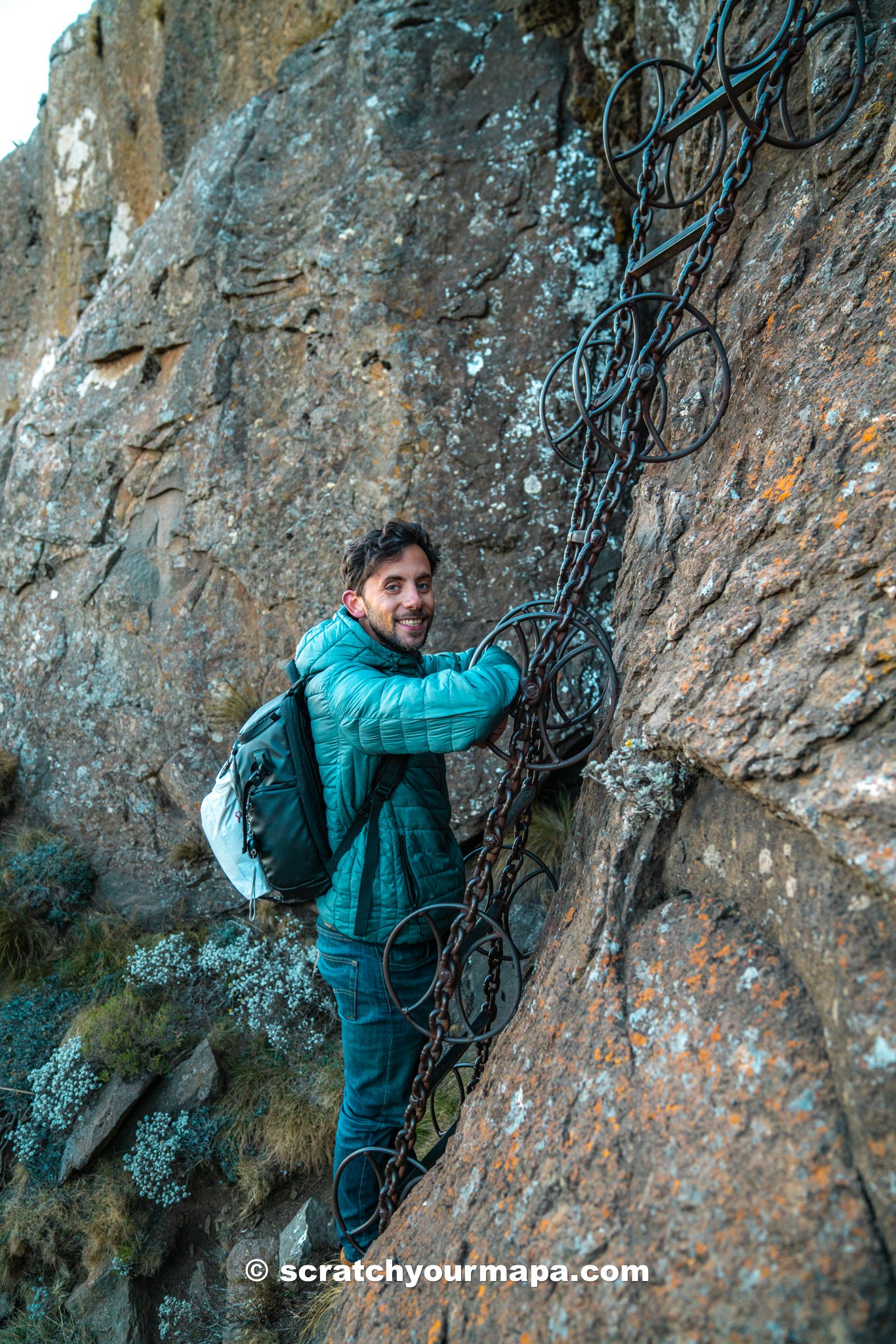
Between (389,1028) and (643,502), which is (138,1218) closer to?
(389,1028)

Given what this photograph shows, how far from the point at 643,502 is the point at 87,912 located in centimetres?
447

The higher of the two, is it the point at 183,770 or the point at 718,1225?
the point at 718,1225

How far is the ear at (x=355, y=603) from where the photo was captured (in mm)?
3111

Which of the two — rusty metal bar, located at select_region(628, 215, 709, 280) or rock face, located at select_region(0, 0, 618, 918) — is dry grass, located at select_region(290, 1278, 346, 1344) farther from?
rusty metal bar, located at select_region(628, 215, 709, 280)

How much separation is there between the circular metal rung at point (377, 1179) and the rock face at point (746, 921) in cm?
20

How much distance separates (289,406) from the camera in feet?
17.2

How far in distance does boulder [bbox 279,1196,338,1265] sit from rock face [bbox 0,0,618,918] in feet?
6.51

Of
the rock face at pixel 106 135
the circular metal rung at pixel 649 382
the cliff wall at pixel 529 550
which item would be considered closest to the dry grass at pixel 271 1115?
the cliff wall at pixel 529 550

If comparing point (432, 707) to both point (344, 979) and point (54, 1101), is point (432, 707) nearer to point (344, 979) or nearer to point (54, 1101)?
point (344, 979)

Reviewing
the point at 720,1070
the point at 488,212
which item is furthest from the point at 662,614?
the point at 488,212

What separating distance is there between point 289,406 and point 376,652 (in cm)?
283

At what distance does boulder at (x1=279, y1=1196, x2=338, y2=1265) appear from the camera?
371cm

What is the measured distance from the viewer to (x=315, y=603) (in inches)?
200

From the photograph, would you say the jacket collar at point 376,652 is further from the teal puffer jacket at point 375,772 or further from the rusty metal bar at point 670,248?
the rusty metal bar at point 670,248
